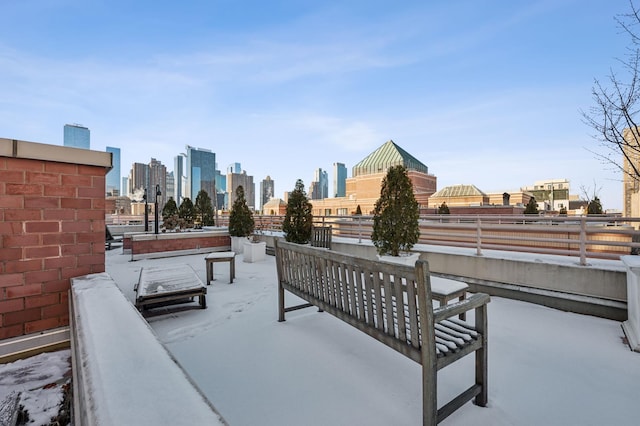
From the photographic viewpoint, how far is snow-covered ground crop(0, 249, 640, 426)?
83.7 inches

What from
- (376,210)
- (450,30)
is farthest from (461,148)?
(376,210)

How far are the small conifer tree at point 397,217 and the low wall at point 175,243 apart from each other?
757 cm

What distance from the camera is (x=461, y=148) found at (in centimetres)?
3216

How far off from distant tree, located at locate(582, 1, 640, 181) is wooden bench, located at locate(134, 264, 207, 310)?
694cm

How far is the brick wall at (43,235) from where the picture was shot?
2033mm

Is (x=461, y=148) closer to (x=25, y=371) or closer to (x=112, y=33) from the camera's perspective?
(x=112, y=33)

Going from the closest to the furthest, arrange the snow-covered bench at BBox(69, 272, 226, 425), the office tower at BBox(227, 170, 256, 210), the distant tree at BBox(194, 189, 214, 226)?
the snow-covered bench at BBox(69, 272, 226, 425) → the distant tree at BBox(194, 189, 214, 226) → the office tower at BBox(227, 170, 256, 210)

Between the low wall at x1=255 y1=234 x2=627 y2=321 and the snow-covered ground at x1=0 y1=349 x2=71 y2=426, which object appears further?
the low wall at x1=255 y1=234 x2=627 y2=321

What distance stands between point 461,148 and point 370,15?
2559 cm

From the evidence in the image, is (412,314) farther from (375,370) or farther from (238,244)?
(238,244)

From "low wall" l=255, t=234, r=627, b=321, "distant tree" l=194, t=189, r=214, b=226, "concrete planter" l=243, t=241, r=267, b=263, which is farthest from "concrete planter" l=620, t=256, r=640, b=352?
"distant tree" l=194, t=189, r=214, b=226

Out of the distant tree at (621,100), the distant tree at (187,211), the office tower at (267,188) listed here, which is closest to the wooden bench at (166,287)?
the distant tree at (621,100)

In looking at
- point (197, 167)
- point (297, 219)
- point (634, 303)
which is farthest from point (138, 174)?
point (634, 303)

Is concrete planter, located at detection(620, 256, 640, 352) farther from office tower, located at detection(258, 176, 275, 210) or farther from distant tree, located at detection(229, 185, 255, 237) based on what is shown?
office tower, located at detection(258, 176, 275, 210)
